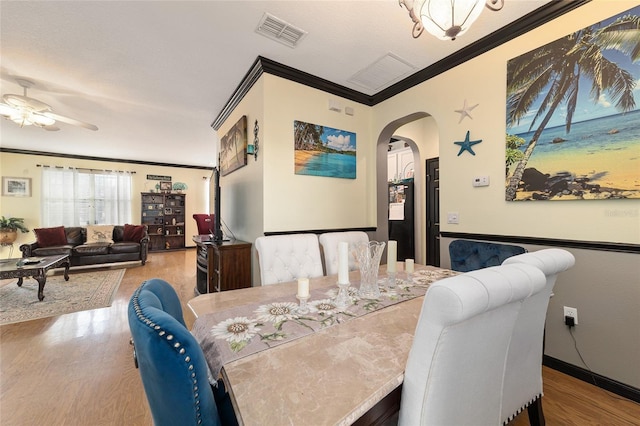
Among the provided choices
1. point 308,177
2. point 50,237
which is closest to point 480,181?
point 308,177

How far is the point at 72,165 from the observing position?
6.60 m

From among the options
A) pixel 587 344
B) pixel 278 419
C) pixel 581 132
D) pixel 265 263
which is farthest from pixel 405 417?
pixel 581 132

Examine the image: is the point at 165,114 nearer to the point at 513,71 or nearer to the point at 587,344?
the point at 513,71

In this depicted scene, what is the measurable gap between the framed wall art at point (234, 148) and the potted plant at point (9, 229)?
575cm

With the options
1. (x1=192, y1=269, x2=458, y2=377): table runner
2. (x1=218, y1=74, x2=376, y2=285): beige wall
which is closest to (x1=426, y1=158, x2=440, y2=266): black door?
(x1=218, y1=74, x2=376, y2=285): beige wall

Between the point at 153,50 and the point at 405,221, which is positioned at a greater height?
the point at 153,50

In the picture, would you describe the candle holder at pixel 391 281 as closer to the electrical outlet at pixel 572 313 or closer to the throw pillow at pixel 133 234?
the electrical outlet at pixel 572 313

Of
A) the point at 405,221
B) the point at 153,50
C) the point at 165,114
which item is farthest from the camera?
the point at 405,221

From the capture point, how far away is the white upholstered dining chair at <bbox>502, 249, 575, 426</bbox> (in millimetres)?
998

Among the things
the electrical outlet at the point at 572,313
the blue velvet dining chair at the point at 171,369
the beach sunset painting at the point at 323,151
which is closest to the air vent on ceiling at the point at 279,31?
the beach sunset painting at the point at 323,151

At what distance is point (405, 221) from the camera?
14.4 ft

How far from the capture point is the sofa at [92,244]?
4871 mm

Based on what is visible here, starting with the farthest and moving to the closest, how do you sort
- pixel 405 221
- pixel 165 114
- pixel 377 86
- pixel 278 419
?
1. pixel 405 221
2. pixel 165 114
3. pixel 377 86
4. pixel 278 419

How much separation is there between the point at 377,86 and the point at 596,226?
8.17ft
